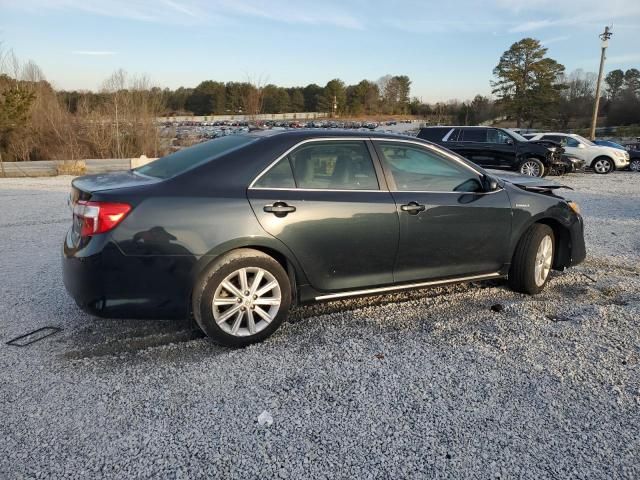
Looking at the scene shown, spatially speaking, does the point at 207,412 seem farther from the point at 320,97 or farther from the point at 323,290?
the point at 320,97

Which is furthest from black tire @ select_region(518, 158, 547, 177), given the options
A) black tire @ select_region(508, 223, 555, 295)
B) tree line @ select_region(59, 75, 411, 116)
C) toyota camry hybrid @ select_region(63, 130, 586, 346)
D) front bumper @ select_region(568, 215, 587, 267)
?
tree line @ select_region(59, 75, 411, 116)

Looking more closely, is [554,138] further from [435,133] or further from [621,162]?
[435,133]

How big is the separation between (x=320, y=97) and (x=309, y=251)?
103 meters

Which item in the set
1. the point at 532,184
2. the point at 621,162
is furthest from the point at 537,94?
the point at 532,184

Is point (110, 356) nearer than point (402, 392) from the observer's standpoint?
No

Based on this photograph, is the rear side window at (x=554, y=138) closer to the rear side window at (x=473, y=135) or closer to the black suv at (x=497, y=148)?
the black suv at (x=497, y=148)

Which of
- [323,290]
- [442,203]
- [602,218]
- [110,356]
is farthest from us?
[602,218]

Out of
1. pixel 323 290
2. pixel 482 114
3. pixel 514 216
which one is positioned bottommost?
pixel 323 290

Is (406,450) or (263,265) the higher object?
(263,265)

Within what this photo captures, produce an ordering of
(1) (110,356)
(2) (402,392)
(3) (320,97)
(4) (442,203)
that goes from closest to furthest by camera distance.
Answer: (2) (402,392) < (1) (110,356) < (4) (442,203) < (3) (320,97)

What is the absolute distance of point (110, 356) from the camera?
349cm

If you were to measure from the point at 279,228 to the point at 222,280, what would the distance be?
1.80 ft

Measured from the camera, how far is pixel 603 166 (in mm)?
20203

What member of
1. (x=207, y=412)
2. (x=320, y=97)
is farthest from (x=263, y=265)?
(x=320, y=97)
